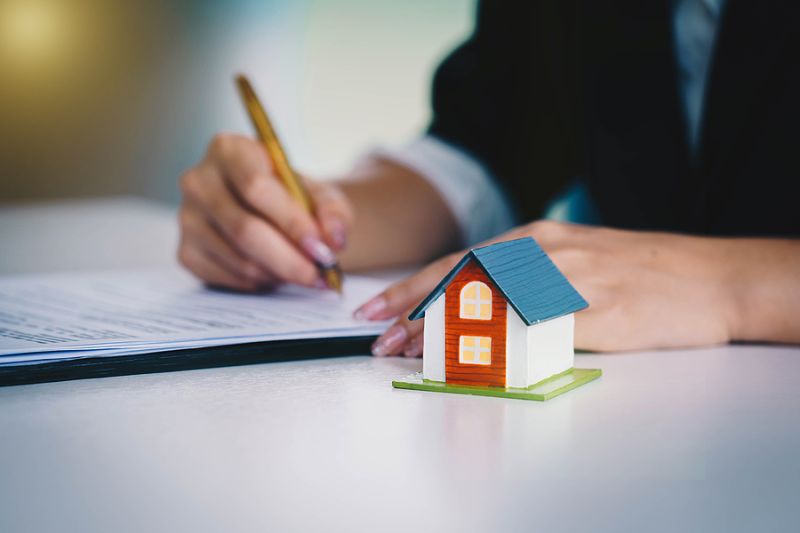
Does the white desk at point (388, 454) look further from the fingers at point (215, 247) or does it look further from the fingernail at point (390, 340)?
the fingers at point (215, 247)

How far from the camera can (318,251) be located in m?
0.94

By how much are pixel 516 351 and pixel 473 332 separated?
0.10 ft

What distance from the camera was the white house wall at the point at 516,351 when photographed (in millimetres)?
570

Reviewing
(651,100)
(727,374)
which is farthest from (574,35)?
(727,374)

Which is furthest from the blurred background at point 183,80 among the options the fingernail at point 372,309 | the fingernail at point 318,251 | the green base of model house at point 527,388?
the green base of model house at point 527,388

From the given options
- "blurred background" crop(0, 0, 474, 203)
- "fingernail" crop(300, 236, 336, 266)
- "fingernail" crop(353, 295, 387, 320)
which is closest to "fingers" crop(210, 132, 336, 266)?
"fingernail" crop(300, 236, 336, 266)

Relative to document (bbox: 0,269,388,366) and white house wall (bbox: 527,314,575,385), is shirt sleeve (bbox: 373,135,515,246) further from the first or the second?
white house wall (bbox: 527,314,575,385)

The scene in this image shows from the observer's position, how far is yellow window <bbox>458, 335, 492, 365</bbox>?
58 cm

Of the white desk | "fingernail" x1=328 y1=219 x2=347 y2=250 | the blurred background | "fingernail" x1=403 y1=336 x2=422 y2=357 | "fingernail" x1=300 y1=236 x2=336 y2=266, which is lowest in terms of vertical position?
the white desk

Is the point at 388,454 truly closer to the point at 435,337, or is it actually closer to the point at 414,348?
the point at 435,337

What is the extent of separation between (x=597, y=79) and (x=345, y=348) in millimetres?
770

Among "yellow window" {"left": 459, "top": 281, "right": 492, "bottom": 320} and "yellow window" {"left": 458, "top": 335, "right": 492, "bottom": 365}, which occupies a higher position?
"yellow window" {"left": 459, "top": 281, "right": 492, "bottom": 320}

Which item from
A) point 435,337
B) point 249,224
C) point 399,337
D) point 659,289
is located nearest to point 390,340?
point 399,337

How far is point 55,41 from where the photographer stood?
Answer: 3281 mm
